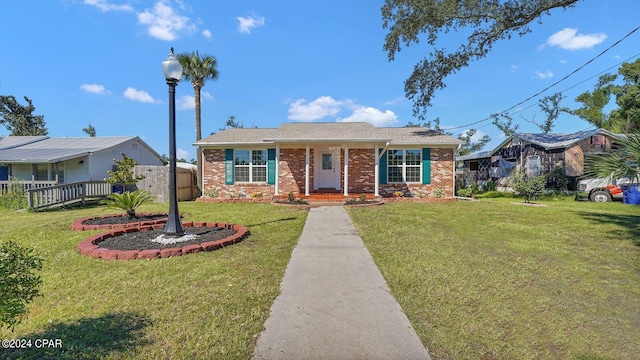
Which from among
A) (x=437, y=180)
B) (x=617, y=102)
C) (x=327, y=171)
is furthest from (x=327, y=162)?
(x=617, y=102)

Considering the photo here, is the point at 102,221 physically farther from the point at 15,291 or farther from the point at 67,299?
the point at 15,291

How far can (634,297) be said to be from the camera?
336 cm

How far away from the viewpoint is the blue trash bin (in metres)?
12.4

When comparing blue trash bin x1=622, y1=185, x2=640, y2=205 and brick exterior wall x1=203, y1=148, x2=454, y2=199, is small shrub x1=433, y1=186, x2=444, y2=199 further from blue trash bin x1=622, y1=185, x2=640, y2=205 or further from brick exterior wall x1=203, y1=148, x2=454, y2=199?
blue trash bin x1=622, y1=185, x2=640, y2=205

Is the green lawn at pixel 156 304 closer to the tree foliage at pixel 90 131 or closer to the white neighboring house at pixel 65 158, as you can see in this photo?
the white neighboring house at pixel 65 158

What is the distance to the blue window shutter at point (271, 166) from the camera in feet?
46.1

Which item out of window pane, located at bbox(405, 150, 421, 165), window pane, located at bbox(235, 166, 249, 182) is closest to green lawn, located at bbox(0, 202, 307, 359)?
window pane, located at bbox(235, 166, 249, 182)

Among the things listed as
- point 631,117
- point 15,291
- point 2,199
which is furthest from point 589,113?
point 2,199

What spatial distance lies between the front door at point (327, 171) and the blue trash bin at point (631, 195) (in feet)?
43.0

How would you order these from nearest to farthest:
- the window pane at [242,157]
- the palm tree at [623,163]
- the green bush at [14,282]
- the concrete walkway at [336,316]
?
the green bush at [14,282] → the concrete walkway at [336,316] → the palm tree at [623,163] → the window pane at [242,157]

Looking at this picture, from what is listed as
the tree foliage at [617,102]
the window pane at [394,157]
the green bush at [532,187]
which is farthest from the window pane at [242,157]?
the tree foliage at [617,102]

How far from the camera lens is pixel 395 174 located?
14.1 m

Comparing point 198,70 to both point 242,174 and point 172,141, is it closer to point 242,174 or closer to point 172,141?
point 242,174

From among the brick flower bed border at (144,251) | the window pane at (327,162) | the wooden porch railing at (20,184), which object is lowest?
the brick flower bed border at (144,251)
